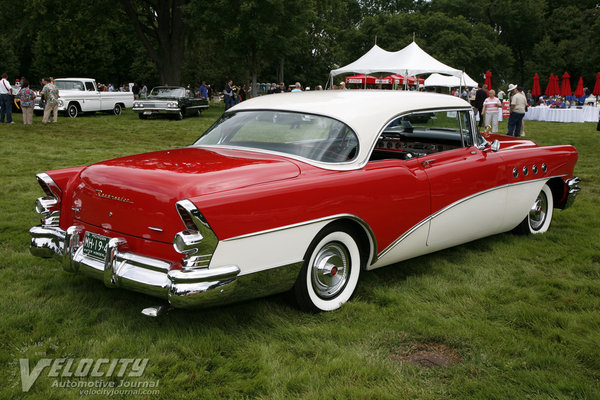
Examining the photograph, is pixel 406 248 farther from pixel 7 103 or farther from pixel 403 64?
pixel 7 103

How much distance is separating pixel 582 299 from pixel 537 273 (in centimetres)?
63

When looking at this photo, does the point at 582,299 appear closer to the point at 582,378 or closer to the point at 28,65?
the point at 582,378

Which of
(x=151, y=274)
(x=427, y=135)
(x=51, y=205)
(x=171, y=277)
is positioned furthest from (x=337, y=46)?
(x=171, y=277)

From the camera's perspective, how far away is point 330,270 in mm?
4020

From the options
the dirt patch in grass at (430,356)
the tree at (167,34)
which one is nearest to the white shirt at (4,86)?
the tree at (167,34)

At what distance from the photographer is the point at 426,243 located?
4719 mm

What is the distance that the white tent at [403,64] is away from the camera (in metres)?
21.0

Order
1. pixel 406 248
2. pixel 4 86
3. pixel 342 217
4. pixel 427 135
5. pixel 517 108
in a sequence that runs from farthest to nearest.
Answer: pixel 4 86 → pixel 517 108 → pixel 427 135 → pixel 406 248 → pixel 342 217

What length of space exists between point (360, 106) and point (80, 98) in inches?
879

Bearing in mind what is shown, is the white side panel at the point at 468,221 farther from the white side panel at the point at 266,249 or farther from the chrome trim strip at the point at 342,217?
the white side panel at the point at 266,249

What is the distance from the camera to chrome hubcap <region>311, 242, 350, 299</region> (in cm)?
395

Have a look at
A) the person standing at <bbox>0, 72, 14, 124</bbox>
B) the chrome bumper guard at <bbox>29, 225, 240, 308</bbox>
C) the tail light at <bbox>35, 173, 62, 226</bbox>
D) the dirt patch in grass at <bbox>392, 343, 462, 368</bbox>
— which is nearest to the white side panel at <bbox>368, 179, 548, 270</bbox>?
the dirt patch in grass at <bbox>392, 343, 462, 368</bbox>

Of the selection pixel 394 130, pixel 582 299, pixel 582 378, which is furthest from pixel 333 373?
pixel 394 130

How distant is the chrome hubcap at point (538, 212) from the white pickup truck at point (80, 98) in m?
21.5
